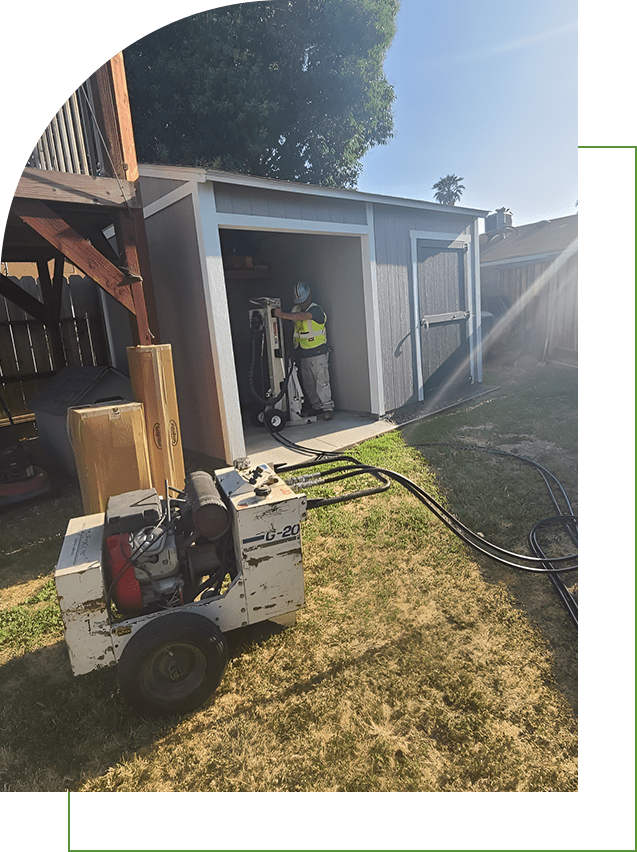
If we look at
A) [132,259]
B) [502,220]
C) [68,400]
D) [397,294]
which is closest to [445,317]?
[397,294]

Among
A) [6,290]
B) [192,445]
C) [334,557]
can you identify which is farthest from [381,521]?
[6,290]

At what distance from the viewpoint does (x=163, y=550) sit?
233cm

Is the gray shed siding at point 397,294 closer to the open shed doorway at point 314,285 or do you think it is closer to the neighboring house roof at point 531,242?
the open shed doorway at point 314,285

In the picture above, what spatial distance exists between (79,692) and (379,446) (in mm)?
4088

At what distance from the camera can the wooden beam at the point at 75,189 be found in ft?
12.3

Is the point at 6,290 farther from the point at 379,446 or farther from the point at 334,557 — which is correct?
the point at 334,557

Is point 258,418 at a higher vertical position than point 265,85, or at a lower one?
lower

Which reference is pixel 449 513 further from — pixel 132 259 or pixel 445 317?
pixel 445 317

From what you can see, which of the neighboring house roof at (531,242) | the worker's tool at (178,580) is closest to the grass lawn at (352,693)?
the worker's tool at (178,580)

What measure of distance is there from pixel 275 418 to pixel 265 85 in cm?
932

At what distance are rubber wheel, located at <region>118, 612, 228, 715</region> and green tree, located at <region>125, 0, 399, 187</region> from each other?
39.1 ft

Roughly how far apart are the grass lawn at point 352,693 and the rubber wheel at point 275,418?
305 cm

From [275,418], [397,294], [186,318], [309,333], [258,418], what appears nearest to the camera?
[186,318]

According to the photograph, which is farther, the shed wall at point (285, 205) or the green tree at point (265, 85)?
the green tree at point (265, 85)
